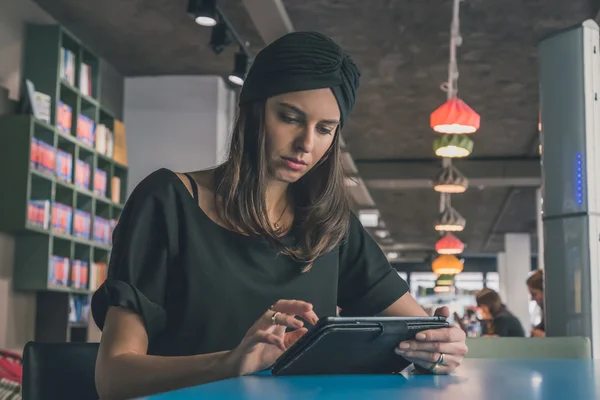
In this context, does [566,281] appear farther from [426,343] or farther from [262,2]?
[262,2]

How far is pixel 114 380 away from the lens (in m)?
1.34

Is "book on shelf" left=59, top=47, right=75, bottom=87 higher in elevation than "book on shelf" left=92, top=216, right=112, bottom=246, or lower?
higher

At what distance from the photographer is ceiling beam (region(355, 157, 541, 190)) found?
12391 mm

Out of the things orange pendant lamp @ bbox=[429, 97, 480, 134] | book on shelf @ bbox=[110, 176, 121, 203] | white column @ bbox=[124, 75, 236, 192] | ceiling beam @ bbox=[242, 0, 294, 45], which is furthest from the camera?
white column @ bbox=[124, 75, 236, 192]

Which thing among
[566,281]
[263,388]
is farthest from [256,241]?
[566,281]

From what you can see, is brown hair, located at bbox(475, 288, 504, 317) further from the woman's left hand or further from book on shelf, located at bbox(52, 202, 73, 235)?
the woman's left hand

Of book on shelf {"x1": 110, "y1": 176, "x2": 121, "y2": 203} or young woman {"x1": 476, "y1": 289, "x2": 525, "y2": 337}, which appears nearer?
book on shelf {"x1": 110, "y1": 176, "x2": 121, "y2": 203}

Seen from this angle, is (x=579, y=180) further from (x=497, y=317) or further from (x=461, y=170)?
(x=461, y=170)

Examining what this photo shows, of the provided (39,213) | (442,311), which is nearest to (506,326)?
(39,213)

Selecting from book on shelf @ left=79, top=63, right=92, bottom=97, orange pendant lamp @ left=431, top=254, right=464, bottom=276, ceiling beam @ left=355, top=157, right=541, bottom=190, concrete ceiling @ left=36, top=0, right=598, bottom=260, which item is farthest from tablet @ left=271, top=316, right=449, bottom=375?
orange pendant lamp @ left=431, top=254, right=464, bottom=276

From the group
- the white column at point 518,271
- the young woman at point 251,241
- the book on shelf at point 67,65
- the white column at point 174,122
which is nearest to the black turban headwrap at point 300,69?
→ the young woman at point 251,241

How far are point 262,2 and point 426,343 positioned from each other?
16.5ft

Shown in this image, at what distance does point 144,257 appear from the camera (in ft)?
4.95

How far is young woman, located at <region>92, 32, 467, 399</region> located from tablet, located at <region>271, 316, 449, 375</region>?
0.09 feet
